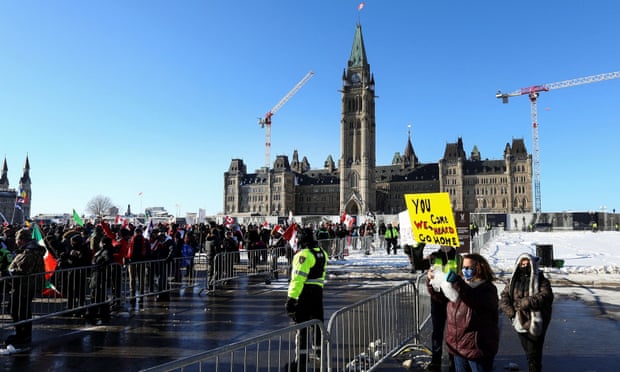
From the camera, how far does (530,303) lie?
4902mm

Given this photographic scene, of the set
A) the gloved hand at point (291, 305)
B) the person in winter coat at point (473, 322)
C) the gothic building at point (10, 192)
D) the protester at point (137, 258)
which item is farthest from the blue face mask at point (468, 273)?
the gothic building at point (10, 192)

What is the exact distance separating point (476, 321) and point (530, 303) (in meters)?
0.93

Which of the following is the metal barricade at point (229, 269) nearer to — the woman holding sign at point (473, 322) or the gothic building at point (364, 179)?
the woman holding sign at point (473, 322)

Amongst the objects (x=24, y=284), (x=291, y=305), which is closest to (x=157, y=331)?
(x=24, y=284)

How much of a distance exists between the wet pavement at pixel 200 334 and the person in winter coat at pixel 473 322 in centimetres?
214

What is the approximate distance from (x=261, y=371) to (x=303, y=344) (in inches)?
38.1

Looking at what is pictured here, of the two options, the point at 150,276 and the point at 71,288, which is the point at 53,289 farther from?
the point at 150,276

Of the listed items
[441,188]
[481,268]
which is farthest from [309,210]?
[481,268]

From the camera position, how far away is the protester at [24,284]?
7923mm

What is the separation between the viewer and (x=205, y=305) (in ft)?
37.2

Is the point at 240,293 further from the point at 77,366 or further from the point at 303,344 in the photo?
the point at 303,344

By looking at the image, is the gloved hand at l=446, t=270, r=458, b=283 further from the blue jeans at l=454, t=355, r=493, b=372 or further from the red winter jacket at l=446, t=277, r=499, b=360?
the blue jeans at l=454, t=355, r=493, b=372

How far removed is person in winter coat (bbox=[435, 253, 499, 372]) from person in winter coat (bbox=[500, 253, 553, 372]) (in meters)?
0.72

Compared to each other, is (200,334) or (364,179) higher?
(364,179)
